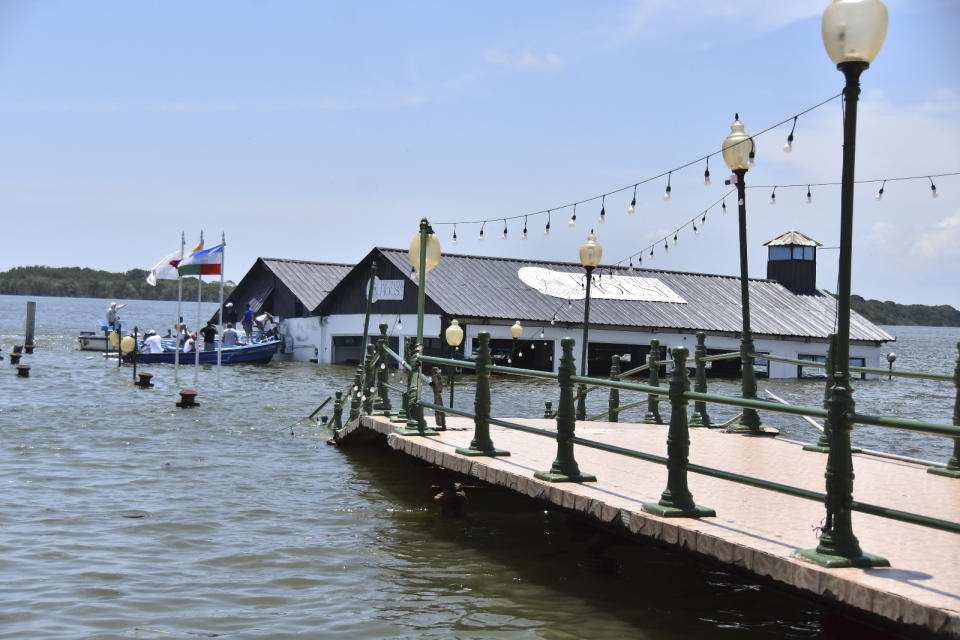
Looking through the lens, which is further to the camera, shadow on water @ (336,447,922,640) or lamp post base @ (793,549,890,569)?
shadow on water @ (336,447,922,640)

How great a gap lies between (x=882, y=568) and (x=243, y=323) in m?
56.9

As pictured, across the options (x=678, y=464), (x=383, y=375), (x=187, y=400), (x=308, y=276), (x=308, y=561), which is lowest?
(x=308, y=561)

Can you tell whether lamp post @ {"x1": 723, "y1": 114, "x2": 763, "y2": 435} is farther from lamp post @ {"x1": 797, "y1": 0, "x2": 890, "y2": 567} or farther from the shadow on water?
lamp post @ {"x1": 797, "y1": 0, "x2": 890, "y2": 567}

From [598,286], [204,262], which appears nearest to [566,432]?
[204,262]

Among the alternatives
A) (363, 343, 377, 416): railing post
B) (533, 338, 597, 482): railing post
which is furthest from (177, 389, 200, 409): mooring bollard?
(533, 338, 597, 482): railing post

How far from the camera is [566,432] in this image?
8148mm

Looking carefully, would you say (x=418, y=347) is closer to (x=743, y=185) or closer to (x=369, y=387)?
(x=369, y=387)

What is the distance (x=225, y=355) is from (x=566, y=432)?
39.9 m

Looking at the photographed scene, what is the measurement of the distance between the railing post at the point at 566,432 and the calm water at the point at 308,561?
442mm

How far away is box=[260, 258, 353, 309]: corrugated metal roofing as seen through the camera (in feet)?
180

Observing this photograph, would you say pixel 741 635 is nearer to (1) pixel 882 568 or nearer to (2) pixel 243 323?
(1) pixel 882 568

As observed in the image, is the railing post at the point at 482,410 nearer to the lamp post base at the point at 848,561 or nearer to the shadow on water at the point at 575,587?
the shadow on water at the point at 575,587

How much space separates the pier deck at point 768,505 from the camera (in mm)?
5039

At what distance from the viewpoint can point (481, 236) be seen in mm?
23281
